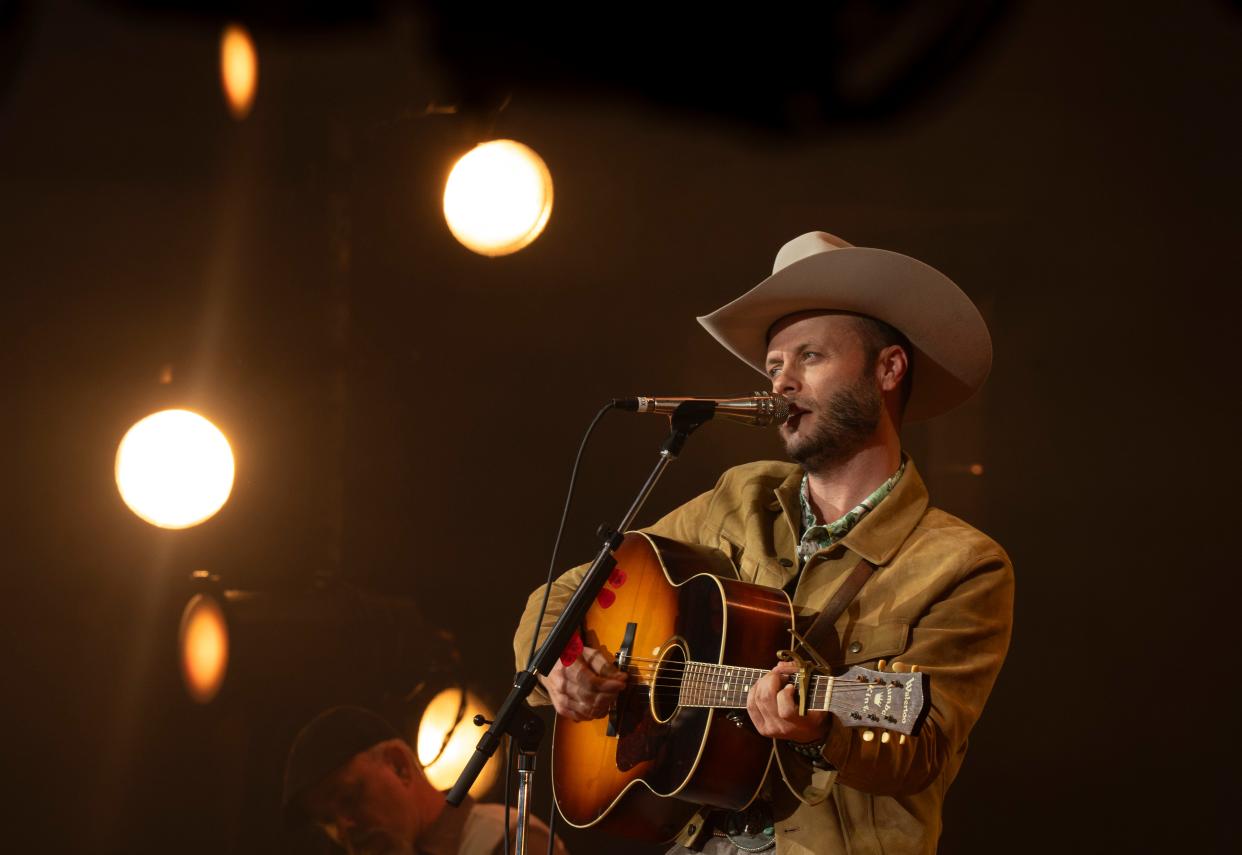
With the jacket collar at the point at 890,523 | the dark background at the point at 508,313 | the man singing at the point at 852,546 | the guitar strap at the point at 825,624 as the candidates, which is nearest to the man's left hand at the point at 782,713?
the man singing at the point at 852,546

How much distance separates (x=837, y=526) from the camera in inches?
108

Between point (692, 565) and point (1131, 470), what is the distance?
56.6 inches

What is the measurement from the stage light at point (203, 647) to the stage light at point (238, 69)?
5.72ft

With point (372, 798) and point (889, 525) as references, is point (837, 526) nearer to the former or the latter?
point (889, 525)

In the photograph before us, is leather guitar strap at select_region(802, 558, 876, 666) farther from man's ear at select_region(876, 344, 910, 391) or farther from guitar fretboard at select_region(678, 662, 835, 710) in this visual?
man's ear at select_region(876, 344, 910, 391)

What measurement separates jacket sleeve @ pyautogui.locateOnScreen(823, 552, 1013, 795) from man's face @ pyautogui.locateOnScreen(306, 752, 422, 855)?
2.11 metres

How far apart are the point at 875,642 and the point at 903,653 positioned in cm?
7

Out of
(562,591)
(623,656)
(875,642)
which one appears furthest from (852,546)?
(562,591)

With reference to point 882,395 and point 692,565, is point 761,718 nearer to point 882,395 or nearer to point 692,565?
point 692,565

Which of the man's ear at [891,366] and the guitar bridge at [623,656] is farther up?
the man's ear at [891,366]

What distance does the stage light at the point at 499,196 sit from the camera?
4160 millimetres

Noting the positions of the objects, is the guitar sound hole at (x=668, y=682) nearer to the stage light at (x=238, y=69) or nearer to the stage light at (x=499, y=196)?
the stage light at (x=499, y=196)

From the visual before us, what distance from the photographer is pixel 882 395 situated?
2814 mm

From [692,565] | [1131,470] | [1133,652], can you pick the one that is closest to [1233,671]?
[1133,652]
